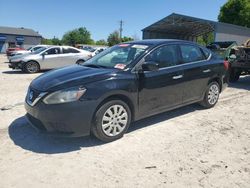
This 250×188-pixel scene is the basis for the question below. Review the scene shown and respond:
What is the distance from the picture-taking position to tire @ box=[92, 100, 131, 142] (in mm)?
4125

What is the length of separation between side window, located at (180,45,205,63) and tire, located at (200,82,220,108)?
71 centimetres

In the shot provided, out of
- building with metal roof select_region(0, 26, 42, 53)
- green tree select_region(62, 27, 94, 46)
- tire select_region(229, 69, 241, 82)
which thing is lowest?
tire select_region(229, 69, 241, 82)

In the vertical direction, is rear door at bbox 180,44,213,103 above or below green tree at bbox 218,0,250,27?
below

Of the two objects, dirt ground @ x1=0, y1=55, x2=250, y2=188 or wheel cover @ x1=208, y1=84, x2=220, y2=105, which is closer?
dirt ground @ x1=0, y1=55, x2=250, y2=188

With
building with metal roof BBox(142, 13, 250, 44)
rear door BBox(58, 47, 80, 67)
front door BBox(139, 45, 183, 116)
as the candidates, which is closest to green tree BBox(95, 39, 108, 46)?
building with metal roof BBox(142, 13, 250, 44)

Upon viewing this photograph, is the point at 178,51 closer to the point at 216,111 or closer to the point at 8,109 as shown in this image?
the point at 216,111

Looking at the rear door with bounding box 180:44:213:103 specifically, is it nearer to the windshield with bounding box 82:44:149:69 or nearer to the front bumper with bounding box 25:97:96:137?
the windshield with bounding box 82:44:149:69

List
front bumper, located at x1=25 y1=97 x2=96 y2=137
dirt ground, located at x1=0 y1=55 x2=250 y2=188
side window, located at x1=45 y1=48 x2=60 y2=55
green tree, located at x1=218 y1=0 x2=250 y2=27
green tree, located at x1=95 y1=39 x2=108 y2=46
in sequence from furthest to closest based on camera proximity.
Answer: green tree, located at x1=95 y1=39 x2=108 y2=46
green tree, located at x1=218 y1=0 x2=250 y2=27
side window, located at x1=45 y1=48 x2=60 y2=55
front bumper, located at x1=25 y1=97 x2=96 y2=137
dirt ground, located at x1=0 y1=55 x2=250 y2=188

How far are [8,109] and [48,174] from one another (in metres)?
3.31

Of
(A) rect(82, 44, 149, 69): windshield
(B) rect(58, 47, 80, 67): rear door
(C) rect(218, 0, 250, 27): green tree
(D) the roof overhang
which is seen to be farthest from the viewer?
(C) rect(218, 0, 250, 27): green tree

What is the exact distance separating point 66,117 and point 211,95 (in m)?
3.77

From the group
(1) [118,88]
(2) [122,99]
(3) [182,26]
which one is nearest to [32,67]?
(2) [122,99]

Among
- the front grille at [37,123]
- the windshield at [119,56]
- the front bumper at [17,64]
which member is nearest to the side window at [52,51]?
the front bumper at [17,64]

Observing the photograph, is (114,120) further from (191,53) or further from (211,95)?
(211,95)
